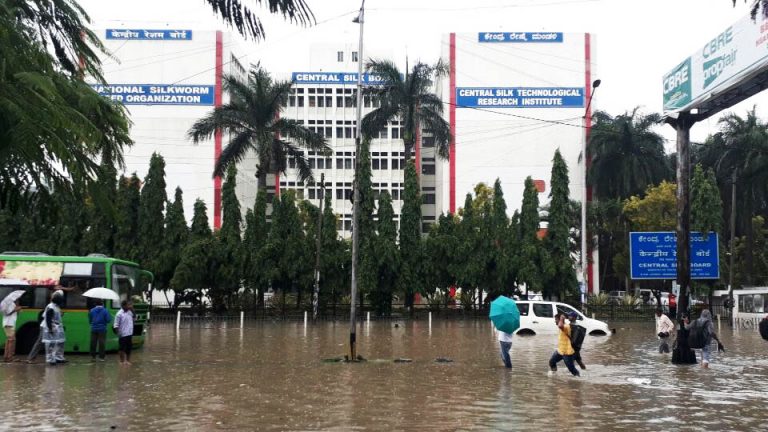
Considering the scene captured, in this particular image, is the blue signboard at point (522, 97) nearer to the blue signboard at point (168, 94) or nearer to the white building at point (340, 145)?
the white building at point (340, 145)

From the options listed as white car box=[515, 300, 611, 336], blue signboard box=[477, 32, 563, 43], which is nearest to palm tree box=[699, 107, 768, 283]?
blue signboard box=[477, 32, 563, 43]

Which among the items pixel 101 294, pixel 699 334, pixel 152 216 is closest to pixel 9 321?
pixel 101 294

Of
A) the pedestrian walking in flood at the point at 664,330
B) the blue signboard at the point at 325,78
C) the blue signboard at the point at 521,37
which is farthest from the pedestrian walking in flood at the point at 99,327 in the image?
the blue signboard at the point at 325,78

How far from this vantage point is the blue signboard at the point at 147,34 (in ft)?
248

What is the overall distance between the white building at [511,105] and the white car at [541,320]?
139 feet

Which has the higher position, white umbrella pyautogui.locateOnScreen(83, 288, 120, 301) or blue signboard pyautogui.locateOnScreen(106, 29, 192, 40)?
blue signboard pyautogui.locateOnScreen(106, 29, 192, 40)

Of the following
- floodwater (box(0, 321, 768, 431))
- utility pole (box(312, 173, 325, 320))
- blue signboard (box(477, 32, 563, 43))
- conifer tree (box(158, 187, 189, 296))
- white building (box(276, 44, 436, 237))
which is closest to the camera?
floodwater (box(0, 321, 768, 431))

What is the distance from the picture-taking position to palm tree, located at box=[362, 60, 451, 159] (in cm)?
5644

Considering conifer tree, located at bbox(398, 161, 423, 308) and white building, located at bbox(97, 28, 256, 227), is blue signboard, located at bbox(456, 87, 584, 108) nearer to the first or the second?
white building, located at bbox(97, 28, 256, 227)

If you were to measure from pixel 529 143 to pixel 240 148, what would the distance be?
33.0 metres

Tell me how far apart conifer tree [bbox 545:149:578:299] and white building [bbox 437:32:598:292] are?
26064 millimetres

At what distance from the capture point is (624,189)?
69312 mm

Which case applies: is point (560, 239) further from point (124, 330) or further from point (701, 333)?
point (124, 330)

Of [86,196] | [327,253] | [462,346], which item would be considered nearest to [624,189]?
[327,253]
